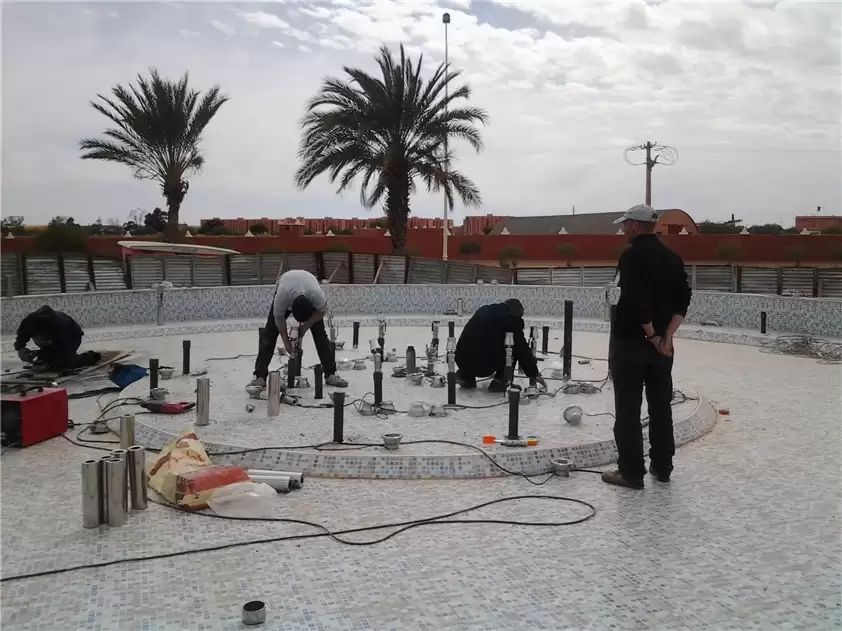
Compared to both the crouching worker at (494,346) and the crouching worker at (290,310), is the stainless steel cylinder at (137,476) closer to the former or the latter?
the crouching worker at (290,310)

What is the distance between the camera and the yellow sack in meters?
3.86

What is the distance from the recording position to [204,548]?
3209 mm

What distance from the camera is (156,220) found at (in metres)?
25.5

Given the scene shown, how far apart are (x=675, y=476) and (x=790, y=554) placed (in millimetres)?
1101

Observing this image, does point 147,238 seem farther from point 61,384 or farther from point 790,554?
point 790,554

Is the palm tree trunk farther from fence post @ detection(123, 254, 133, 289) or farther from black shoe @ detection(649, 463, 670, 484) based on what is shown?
black shoe @ detection(649, 463, 670, 484)

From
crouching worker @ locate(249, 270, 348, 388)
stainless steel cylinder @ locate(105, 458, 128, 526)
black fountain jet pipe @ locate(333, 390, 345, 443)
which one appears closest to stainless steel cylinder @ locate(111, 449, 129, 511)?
stainless steel cylinder @ locate(105, 458, 128, 526)

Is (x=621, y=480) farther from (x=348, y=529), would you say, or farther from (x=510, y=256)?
(x=510, y=256)

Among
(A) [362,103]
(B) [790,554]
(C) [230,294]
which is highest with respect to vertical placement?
(A) [362,103]

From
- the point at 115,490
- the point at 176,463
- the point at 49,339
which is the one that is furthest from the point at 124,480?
the point at 49,339

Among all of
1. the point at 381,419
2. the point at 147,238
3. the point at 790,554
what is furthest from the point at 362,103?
the point at 790,554

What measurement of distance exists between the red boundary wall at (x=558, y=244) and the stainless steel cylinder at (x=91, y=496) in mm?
17854

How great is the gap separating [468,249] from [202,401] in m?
19.7

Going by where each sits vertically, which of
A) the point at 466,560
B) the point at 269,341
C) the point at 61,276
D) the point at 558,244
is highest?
the point at 558,244
